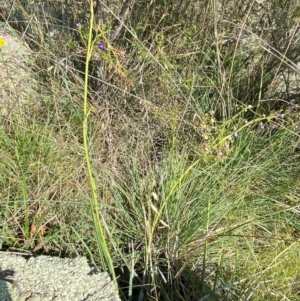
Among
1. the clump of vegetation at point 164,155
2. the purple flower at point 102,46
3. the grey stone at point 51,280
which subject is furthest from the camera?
the purple flower at point 102,46

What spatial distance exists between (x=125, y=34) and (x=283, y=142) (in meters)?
0.82

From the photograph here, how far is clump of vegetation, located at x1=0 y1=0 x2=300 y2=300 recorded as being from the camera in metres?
1.58

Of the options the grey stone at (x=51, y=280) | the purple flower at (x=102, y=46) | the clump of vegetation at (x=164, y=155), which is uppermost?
the purple flower at (x=102, y=46)

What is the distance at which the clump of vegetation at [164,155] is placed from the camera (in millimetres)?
1581

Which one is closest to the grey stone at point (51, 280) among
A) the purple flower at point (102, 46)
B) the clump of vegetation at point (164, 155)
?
the clump of vegetation at point (164, 155)

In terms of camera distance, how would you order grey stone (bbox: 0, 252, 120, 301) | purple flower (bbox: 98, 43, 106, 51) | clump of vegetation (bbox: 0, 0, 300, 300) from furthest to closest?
purple flower (bbox: 98, 43, 106, 51)
clump of vegetation (bbox: 0, 0, 300, 300)
grey stone (bbox: 0, 252, 120, 301)

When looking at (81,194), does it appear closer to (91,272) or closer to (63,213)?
(63,213)

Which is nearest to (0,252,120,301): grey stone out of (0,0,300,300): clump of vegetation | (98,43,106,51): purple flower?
(0,0,300,300): clump of vegetation

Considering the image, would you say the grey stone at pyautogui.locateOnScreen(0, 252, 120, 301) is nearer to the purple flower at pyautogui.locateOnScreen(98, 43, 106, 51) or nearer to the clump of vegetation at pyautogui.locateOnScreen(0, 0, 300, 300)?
the clump of vegetation at pyautogui.locateOnScreen(0, 0, 300, 300)

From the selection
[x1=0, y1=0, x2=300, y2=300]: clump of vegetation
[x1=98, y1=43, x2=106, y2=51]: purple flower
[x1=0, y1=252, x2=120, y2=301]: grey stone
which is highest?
[x1=98, y1=43, x2=106, y2=51]: purple flower

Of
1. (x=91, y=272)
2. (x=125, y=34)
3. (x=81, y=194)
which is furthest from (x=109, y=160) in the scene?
(x=125, y=34)

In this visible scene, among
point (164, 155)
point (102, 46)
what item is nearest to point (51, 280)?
point (164, 155)

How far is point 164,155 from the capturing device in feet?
6.02

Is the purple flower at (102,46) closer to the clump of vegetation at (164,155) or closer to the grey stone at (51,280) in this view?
the clump of vegetation at (164,155)
